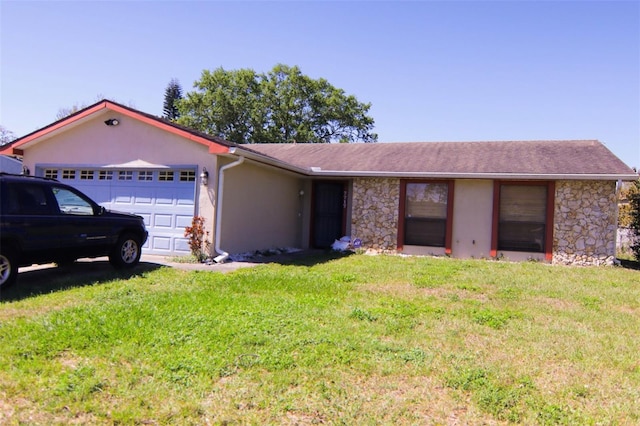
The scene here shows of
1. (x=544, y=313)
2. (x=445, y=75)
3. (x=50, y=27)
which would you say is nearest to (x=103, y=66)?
(x=50, y=27)

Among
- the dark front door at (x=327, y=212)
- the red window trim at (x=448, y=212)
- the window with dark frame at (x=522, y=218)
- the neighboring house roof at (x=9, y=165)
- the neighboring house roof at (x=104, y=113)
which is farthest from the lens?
the neighboring house roof at (x=9, y=165)

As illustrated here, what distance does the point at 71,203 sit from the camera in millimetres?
7113

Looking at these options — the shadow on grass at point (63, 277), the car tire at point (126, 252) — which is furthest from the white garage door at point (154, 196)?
the car tire at point (126, 252)

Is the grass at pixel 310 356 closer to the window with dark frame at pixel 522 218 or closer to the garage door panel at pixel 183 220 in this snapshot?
the garage door panel at pixel 183 220

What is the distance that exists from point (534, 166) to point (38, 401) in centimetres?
1260

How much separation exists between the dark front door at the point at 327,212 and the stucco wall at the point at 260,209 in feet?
1.59

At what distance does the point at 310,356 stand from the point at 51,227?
518 centimetres

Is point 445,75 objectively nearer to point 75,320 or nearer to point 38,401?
point 75,320

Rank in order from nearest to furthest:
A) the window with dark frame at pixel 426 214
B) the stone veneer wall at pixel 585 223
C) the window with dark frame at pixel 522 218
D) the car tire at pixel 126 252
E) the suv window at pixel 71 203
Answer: the suv window at pixel 71 203 → the car tire at pixel 126 252 → the stone veneer wall at pixel 585 223 → the window with dark frame at pixel 522 218 → the window with dark frame at pixel 426 214

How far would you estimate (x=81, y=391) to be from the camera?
3080 mm

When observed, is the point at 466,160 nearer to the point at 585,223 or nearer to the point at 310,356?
the point at 585,223

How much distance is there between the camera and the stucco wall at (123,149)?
9.85 meters

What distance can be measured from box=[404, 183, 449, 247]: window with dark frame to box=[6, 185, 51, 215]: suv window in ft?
31.6

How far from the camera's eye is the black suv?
6055 mm
